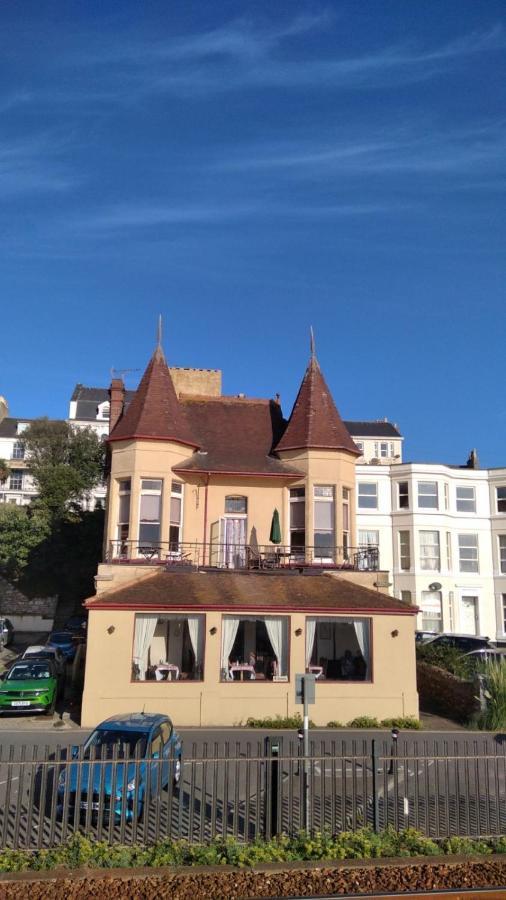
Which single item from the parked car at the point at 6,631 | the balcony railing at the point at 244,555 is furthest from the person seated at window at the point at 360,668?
the parked car at the point at 6,631

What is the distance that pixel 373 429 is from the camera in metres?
83.8

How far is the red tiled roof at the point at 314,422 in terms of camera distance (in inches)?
1062

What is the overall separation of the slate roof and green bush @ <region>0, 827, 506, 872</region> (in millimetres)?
73652

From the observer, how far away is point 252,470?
26.5 metres

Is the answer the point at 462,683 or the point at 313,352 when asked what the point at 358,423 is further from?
the point at 462,683

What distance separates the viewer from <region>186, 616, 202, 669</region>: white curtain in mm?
20656

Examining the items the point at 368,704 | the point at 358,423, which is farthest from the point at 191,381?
the point at 358,423

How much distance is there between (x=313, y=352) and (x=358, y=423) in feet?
184

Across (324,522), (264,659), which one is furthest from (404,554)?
(264,659)

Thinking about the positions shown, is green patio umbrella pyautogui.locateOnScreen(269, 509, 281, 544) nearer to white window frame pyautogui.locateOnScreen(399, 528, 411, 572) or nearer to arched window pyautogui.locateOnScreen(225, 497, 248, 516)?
arched window pyautogui.locateOnScreen(225, 497, 248, 516)

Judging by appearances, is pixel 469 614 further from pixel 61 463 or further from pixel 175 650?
pixel 61 463

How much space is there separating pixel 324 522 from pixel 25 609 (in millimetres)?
24418

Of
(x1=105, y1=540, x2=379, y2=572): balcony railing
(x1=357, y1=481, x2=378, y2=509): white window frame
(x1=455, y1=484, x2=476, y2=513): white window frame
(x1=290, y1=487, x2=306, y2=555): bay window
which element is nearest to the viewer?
(x1=105, y1=540, x2=379, y2=572): balcony railing

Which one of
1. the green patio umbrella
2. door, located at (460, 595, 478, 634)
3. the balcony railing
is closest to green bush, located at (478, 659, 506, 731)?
the balcony railing
